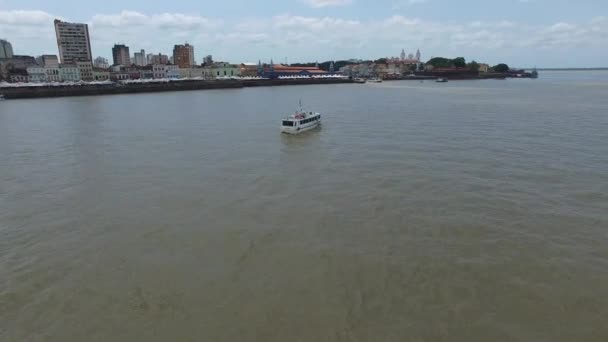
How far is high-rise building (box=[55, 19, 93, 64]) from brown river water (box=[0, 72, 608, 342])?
16401 cm

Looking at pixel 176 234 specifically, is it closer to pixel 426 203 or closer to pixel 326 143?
pixel 426 203

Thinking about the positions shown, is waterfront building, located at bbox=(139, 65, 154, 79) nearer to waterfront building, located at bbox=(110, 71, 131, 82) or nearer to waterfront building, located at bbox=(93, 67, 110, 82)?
waterfront building, located at bbox=(110, 71, 131, 82)

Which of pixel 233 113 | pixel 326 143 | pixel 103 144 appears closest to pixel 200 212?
pixel 326 143

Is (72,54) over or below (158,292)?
over

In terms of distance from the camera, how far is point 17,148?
25.2m

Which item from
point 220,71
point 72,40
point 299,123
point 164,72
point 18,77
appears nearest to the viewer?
point 299,123

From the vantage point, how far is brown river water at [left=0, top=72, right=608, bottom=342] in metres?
7.83

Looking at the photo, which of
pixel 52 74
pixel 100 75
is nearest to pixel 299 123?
pixel 100 75

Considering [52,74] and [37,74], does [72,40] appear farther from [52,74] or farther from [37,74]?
[52,74]

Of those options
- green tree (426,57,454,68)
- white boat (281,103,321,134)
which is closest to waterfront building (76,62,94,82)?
white boat (281,103,321,134)

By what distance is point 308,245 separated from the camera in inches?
432

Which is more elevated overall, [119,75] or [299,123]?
[119,75]

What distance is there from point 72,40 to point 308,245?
608 feet

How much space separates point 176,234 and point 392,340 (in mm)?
7419
